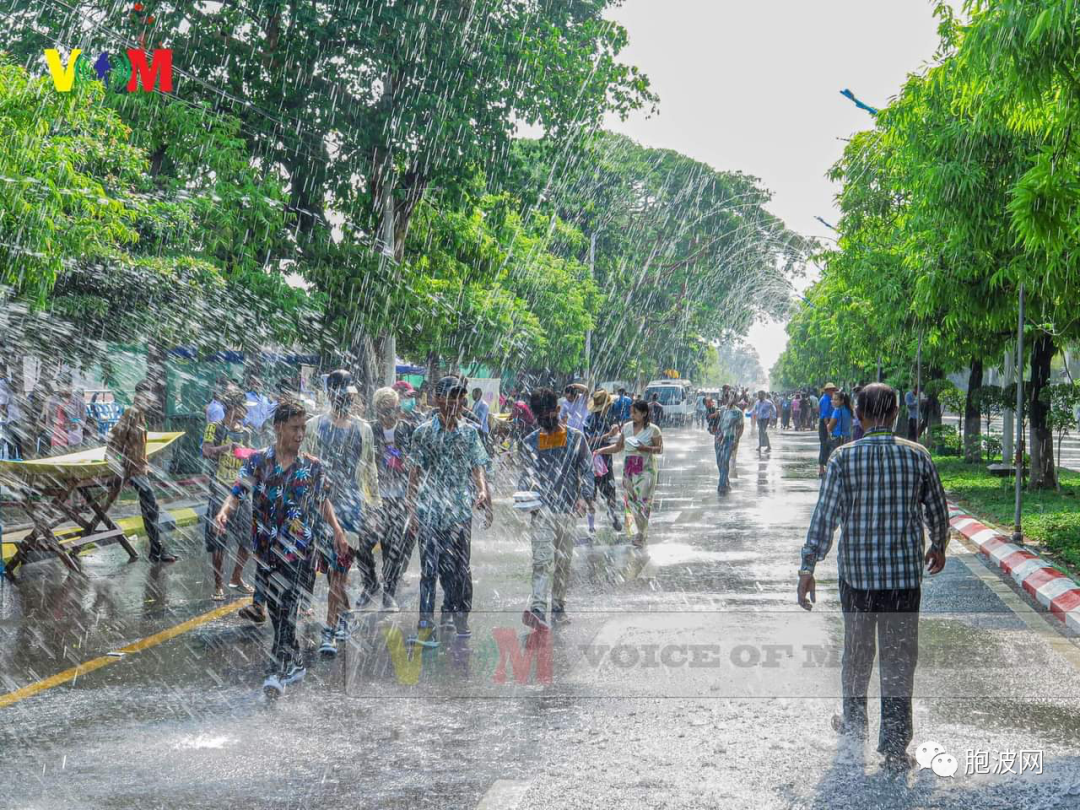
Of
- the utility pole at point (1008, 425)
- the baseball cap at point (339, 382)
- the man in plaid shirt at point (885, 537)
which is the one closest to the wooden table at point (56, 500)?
the baseball cap at point (339, 382)

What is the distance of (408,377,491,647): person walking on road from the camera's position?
7570mm

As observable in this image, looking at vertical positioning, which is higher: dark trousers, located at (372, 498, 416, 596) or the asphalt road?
dark trousers, located at (372, 498, 416, 596)

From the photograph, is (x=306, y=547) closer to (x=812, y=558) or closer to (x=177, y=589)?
(x=812, y=558)

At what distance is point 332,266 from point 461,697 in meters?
16.4

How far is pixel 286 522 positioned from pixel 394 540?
227cm

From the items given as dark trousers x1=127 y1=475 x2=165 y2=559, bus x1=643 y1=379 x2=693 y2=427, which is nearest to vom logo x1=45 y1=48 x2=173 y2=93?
dark trousers x1=127 y1=475 x2=165 y2=559

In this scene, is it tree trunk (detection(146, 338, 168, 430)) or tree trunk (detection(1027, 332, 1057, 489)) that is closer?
tree trunk (detection(1027, 332, 1057, 489))

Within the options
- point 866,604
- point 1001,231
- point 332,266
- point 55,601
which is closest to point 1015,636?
point 866,604

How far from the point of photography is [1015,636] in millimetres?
7887

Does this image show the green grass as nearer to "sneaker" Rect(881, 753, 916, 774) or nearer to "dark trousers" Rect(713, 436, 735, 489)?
"dark trousers" Rect(713, 436, 735, 489)

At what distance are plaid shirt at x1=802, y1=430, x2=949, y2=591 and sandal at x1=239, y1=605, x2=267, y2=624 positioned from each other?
4.16m

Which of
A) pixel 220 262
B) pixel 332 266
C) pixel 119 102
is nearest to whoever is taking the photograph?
pixel 119 102

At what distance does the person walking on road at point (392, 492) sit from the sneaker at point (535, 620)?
3.49ft

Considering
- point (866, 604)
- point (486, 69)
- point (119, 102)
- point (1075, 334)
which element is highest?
point (486, 69)
